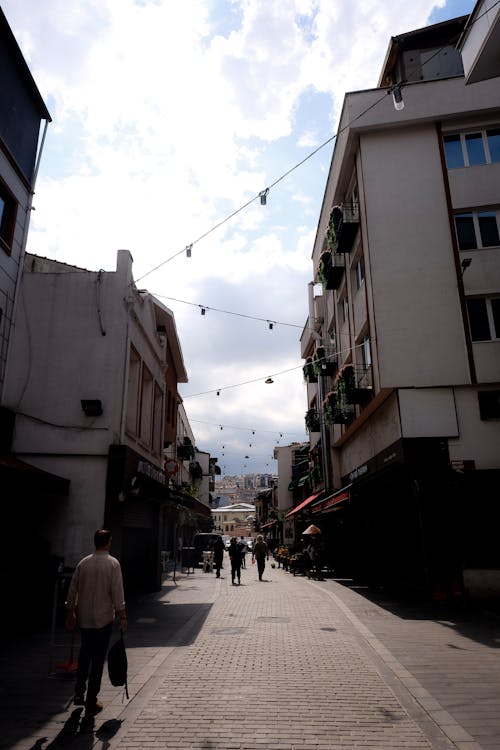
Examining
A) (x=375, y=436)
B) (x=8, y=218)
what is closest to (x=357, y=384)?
(x=375, y=436)

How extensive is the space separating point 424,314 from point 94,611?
1383 centimetres

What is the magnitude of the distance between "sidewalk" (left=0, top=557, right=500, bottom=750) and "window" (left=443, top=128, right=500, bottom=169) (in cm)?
1397

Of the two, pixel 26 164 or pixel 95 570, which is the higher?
pixel 26 164

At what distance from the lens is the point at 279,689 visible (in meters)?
6.09

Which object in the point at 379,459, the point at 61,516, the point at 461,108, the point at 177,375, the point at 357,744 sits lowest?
the point at 357,744

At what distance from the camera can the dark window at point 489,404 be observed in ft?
50.5

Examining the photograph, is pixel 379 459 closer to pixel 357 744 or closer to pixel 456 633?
pixel 456 633

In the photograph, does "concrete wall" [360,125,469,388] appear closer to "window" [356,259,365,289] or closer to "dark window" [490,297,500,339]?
"dark window" [490,297,500,339]

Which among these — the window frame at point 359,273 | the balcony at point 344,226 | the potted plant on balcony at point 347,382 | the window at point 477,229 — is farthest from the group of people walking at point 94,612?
the balcony at point 344,226

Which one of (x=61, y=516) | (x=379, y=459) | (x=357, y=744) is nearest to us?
(x=357, y=744)

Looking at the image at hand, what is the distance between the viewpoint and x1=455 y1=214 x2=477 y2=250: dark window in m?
16.9

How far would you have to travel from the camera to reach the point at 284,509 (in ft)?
179

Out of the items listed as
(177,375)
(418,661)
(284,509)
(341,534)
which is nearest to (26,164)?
(418,661)

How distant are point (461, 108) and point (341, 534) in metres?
18.5
